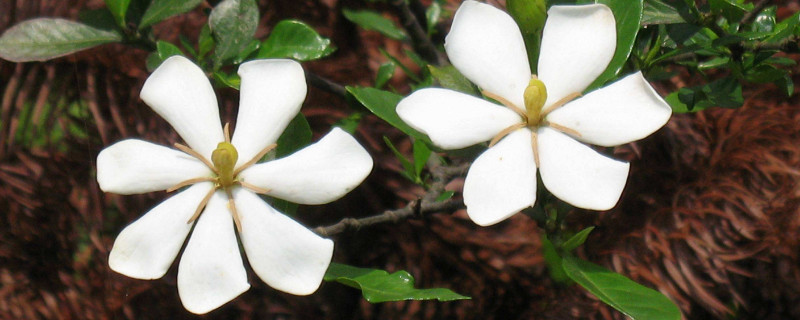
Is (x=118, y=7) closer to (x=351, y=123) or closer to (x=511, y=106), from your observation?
(x=351, y=123)

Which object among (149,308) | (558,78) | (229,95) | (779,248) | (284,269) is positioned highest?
(558,78)

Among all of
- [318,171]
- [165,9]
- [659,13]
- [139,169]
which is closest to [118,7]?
[165,9]

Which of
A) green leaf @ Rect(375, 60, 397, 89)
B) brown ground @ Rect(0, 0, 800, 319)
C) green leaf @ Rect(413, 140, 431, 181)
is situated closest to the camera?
green leaf @ Rect(413, 140, 431, 181)

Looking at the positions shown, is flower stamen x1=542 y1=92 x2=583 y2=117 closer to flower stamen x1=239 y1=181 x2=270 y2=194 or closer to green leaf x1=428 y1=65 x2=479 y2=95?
green leaf x1=428 y1=65 x2=479 y2=95

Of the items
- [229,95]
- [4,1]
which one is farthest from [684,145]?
[4,1]

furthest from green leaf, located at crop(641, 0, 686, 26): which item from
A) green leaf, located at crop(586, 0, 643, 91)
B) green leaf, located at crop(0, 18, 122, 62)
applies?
green leaf, located at crop(0, 18, 122, 62)

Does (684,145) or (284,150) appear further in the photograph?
(684,145)

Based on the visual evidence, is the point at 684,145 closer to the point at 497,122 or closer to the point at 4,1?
the point at 497,122

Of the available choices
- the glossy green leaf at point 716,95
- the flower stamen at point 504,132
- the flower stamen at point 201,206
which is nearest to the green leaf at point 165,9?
the flower stamen at point 201,206
